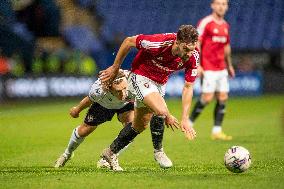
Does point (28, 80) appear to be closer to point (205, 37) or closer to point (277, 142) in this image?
point (205, 37)

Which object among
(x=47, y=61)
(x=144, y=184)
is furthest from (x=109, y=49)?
Answer: (x=144, y=184)

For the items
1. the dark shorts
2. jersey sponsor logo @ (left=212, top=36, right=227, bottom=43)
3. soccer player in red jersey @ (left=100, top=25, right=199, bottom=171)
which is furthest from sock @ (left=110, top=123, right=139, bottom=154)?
jersey sponsor logo @ (left=212, top=36, right=227, bottom=43)

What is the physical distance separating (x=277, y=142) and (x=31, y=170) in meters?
5.14

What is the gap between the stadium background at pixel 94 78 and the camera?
885 centimetres

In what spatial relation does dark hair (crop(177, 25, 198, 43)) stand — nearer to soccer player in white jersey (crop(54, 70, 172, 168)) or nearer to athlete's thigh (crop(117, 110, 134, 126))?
soccer player in white jersey (crop(54, 70, 172, 168))

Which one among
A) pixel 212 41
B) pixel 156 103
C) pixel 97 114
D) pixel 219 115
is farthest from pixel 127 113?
pixel 212 41

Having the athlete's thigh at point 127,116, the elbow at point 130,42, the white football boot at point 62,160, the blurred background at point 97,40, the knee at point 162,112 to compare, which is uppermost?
the elbow at point 130,42

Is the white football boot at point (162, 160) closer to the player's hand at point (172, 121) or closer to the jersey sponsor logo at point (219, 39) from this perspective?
the player's hand at point (172, 121)

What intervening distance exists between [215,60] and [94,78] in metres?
7.82

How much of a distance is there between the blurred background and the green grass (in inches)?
32.2

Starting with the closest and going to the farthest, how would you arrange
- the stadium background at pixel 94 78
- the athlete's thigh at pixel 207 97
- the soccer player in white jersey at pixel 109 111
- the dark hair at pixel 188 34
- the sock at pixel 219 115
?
1. the dark hair at pixel 188 34
2. the stadium background at pixel 94 78
3. the soccer player in white jersey at pixel 109 111
4. the sock at pixel 219 115
5. the athlete's thigh at pixel 207 97

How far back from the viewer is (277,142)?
12977mm

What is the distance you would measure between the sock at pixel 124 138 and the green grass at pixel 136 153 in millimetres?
348

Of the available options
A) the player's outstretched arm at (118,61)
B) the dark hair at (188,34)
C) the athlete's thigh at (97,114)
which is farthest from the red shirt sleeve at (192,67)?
the athlete's thigh at (97,114)
